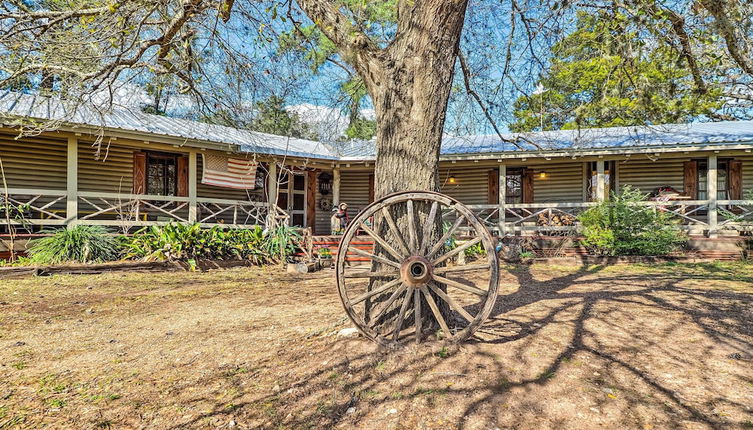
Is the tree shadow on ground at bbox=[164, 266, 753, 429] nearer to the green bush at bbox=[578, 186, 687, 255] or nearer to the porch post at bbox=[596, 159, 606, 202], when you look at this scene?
the green bush at bbox=[578, 186, 687, 255]

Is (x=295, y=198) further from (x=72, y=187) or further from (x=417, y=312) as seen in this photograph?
(x=417, y=312)

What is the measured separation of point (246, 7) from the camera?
608cm

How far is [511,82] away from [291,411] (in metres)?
5.99

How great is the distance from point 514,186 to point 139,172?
12827 mm

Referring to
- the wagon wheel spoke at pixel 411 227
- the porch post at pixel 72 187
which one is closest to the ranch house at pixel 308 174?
the porch post at pixel 72 187

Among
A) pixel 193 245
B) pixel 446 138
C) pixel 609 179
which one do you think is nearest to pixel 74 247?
pixel 193 245

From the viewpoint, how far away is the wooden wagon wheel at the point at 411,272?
2.95 m

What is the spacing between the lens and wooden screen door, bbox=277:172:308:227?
572 inches

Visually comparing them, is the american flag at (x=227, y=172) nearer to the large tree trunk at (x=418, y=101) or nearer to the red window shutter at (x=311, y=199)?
the red window shutter at (x=311, y=199)

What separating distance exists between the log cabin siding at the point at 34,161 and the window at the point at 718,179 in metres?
19.8

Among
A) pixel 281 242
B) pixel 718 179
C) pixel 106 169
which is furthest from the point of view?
pixel 718 179

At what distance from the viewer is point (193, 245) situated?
867 cm

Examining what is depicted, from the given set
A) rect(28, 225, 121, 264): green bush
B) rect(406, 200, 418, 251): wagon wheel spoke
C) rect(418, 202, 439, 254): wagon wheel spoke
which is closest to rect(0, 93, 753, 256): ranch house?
rect(28, 225, 121, 264): green bush

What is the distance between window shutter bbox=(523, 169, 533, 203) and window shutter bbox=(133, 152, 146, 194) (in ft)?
42.1
